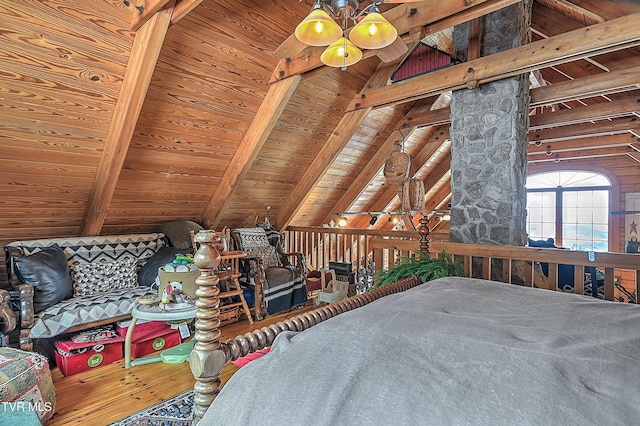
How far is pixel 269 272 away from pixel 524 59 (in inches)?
134

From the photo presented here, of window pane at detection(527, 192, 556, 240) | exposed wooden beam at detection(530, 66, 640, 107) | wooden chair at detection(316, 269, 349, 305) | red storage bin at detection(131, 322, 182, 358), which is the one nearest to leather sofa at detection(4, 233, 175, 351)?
red storage bin at detection(131, 322, 182, 358)

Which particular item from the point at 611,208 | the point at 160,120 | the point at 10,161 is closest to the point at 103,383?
the point at 10,161

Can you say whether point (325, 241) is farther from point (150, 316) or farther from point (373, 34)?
point (373, 34)

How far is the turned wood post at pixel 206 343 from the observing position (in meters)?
1.10

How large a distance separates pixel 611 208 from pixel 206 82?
25.8 feet

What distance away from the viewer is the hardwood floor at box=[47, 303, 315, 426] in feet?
7.16

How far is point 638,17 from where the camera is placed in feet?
8.22

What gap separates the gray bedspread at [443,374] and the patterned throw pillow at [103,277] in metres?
2.98

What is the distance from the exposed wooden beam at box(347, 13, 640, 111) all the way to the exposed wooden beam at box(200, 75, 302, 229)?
4.11ft

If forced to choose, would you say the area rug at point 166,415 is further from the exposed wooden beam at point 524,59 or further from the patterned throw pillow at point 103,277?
the exposed wooden beam at point 524,59

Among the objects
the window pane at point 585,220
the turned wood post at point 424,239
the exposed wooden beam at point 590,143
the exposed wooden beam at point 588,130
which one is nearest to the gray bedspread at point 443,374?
the turned wood post at point 424,239

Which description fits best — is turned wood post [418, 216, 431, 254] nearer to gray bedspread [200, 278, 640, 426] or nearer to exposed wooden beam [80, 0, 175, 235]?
gray bedspread [200, 278, 640, 426]

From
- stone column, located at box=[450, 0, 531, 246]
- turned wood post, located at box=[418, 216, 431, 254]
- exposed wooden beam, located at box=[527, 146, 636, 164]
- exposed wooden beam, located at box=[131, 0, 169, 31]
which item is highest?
exposed wooden beam, located at box=[131, 0, 169, 31]

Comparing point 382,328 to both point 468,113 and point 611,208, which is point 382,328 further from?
point 611,208
